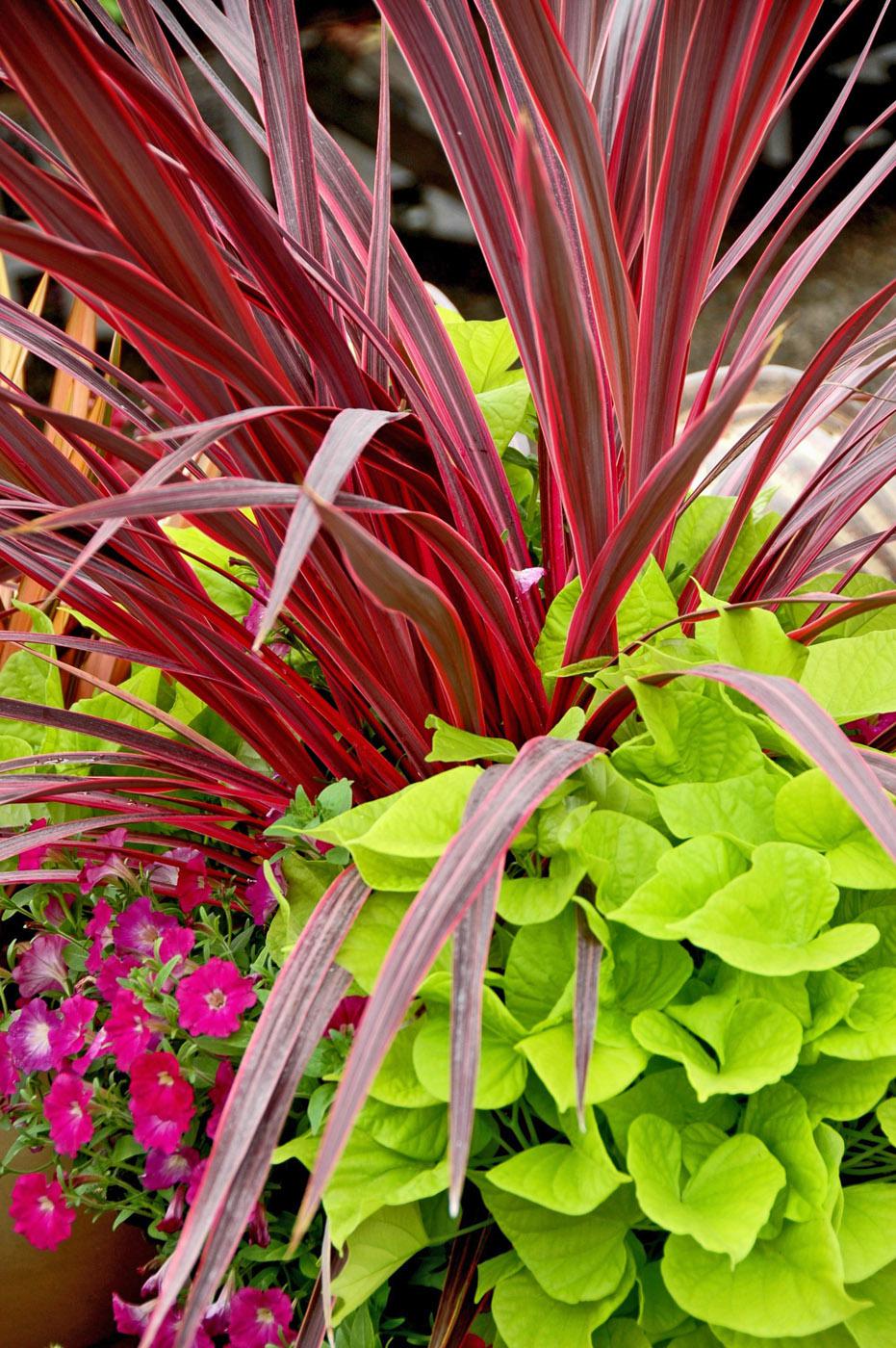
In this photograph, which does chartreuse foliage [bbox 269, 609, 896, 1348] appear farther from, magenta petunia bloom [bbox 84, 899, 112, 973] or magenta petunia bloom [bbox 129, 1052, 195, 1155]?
magenta petunia bloom [bbox 84, 899, 112, 973]

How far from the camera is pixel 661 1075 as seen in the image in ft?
Result: 1.36

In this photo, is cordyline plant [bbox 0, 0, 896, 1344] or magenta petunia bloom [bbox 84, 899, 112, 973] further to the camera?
magenta petunia bloom [bbox 84, 899, 112, 973]

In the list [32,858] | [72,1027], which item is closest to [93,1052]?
[72,1027]

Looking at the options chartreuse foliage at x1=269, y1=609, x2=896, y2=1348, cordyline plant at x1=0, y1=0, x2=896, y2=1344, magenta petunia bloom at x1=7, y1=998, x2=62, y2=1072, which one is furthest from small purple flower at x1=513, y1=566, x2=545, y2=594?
magenta petunia bloom at x1=7, y1=998, x2=62, y2=1072

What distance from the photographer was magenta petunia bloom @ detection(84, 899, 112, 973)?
1.77 ft

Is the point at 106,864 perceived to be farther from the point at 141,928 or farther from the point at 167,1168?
the point at 167,1168

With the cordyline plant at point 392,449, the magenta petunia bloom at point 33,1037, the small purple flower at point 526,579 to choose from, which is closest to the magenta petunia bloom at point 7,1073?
the magenta petunia bloom at point 33,1037

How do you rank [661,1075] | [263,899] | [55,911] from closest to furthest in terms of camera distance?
[661,1075] < [263,899] < [55,911]

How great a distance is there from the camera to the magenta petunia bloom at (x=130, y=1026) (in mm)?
478

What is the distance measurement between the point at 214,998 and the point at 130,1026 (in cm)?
5

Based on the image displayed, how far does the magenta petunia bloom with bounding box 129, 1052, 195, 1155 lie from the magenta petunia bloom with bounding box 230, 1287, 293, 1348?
0.07 metres

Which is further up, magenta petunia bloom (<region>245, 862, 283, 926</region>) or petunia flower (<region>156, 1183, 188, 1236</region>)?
magenta petunia bloom (<region>245, 862, 283, 926</region>)

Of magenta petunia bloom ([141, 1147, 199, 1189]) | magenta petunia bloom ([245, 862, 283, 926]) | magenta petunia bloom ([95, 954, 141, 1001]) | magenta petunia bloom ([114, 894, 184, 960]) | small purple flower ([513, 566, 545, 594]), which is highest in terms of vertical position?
small purple flower ([513, 566, 545, 594])

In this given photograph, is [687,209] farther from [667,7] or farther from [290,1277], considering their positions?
[290,1277]
